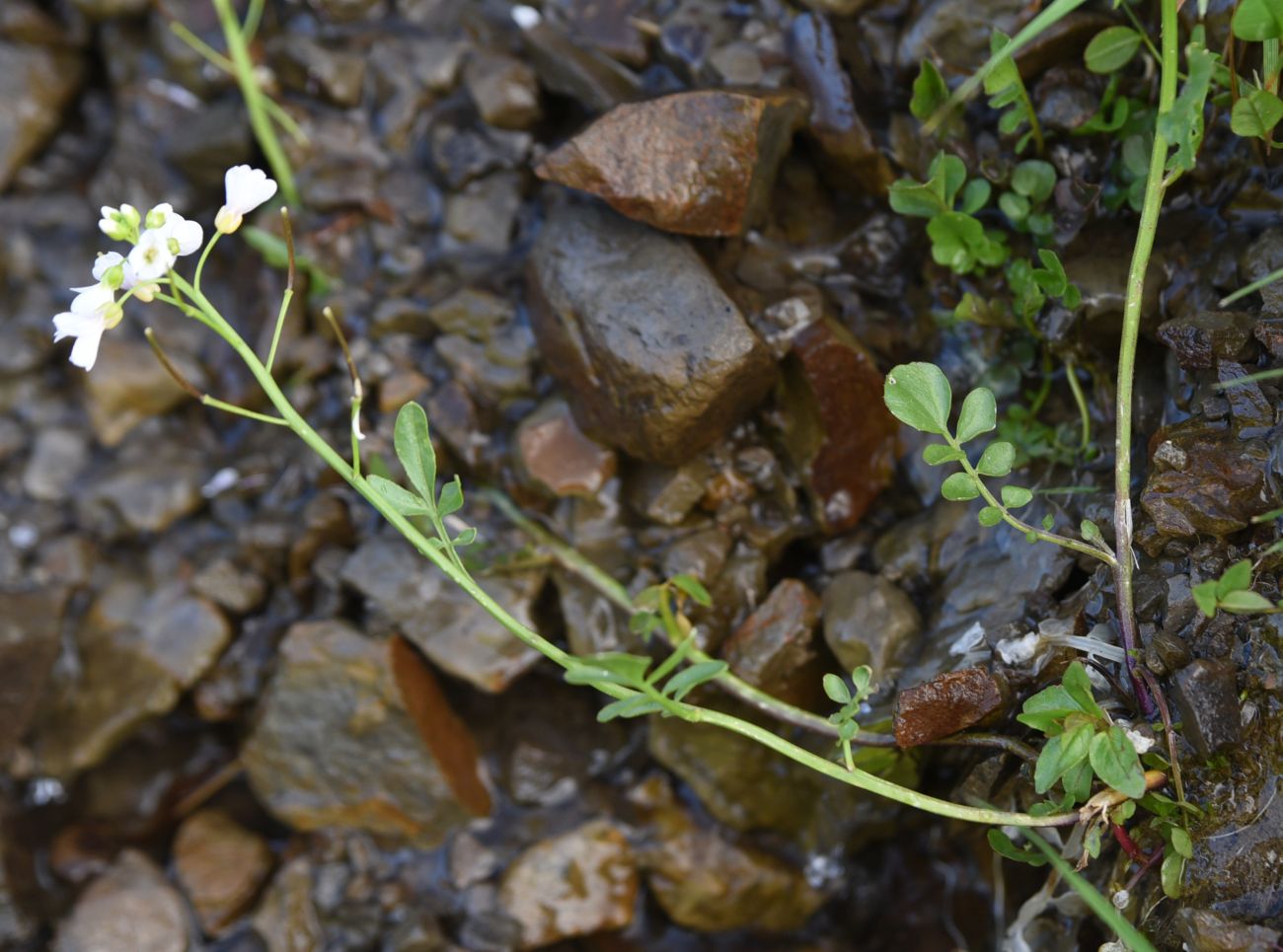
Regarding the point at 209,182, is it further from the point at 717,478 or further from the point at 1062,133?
the point at 1062,133

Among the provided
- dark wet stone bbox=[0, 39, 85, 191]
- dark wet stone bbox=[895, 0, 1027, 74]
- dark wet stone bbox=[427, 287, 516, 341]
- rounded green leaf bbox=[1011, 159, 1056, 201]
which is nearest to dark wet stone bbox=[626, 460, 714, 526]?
dark wet stone bbox=[427, 287, 516, 341]

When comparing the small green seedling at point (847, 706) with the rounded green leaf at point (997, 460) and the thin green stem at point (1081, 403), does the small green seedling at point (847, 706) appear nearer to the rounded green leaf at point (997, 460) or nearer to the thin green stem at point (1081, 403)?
the rounded green leaf at point (997, 460)

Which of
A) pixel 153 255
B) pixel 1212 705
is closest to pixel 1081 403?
pixel 1212 705

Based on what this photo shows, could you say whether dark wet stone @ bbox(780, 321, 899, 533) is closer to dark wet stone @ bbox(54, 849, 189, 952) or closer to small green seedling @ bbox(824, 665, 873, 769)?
small green seedling @ bbox(824, 665, 873, 769)

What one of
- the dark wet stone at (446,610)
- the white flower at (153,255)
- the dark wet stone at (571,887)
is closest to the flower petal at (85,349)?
the white flower at (153,255)

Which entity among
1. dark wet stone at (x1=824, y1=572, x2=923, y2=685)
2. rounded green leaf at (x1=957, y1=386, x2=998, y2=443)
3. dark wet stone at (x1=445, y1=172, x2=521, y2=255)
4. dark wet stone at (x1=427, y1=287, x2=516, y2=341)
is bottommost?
dark wet stone at (x1=824, y1=572, x2=923, y2=685)
